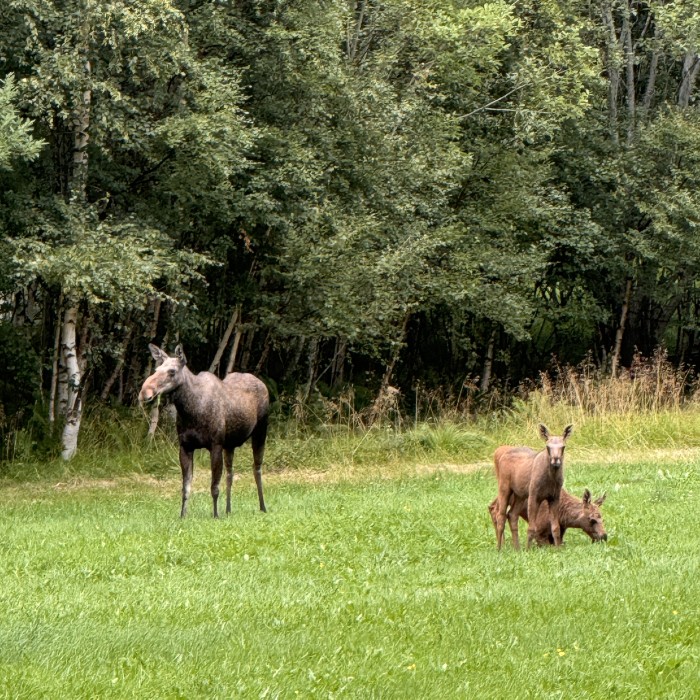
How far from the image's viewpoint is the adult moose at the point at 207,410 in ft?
49.8

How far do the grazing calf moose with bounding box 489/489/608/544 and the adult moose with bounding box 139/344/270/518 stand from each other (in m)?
4.32

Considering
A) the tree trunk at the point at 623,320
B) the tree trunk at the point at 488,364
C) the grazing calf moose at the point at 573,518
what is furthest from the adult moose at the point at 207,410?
the tree trunk at the point at 623,320

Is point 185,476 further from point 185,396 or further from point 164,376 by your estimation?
point 164,376

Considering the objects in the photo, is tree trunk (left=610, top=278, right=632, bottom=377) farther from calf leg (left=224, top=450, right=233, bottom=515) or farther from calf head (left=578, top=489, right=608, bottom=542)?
calf head (left=578, top=489, right=608, bottom=542)

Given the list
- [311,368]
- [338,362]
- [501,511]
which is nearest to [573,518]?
[501,511]

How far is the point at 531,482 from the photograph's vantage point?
12016mm

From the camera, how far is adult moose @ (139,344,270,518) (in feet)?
49.8

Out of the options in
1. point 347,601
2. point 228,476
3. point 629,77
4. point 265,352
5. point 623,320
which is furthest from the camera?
point 623,320

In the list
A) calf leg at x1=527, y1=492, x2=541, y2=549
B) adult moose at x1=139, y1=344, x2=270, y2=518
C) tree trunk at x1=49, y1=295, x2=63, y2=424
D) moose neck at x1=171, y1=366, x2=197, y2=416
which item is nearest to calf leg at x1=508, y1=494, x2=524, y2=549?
calf leg at x1=527, y1=492, x2=541, y2=549

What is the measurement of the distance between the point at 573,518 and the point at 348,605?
3.69 metres

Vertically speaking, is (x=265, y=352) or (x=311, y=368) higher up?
(x=265, y=352)

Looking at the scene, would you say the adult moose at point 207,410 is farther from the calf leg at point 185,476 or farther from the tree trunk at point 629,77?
the tree trunk at point 629,77

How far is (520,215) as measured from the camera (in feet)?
98.9

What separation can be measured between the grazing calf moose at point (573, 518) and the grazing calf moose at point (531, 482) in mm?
133
